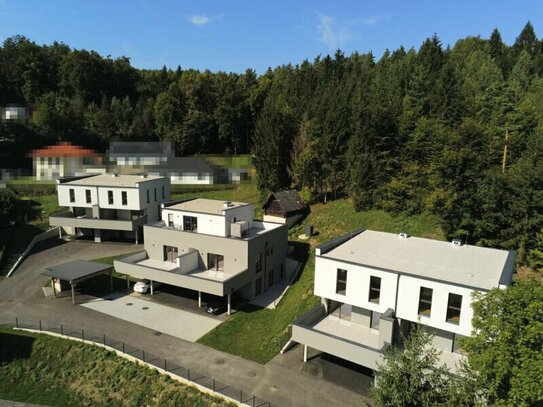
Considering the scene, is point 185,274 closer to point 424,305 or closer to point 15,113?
point 424,305

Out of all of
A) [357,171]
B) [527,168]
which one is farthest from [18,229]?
[527,168]

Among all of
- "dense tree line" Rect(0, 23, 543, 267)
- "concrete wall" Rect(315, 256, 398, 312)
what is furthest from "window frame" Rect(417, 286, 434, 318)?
"dense tree line" Rect(0, 23, 543, 267)

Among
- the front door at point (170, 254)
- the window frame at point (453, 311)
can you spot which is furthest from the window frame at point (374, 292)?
the front door at point (170, 254)

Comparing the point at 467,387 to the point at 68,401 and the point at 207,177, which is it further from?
the point at 207,177

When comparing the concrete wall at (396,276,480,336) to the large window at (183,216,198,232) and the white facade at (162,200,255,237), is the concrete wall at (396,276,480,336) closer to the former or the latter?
the white facade at (162,200,255,237)

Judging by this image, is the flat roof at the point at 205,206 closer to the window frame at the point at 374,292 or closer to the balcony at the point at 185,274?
the balcony at the point at 185,274

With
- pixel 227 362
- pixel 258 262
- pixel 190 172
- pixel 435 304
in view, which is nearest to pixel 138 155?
pixel 190 172
